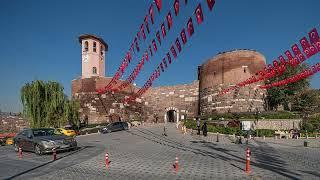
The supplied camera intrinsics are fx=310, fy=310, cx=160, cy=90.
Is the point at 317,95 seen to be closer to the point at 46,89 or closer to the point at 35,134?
the point at 46,89

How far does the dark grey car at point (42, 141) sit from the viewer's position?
15680mm

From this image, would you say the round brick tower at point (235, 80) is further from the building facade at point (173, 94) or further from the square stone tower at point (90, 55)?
the square stone tower at point (90, 55)

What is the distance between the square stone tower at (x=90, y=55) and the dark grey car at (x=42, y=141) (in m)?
33.4

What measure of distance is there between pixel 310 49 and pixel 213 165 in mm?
10248

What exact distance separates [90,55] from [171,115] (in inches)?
712

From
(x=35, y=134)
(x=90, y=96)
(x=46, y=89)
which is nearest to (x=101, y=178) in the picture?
(x=35, y=134)

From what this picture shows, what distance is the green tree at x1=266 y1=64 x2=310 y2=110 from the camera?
43969mm

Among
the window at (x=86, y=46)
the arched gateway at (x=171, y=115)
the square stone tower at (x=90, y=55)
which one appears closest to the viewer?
the square stone tower at (x=90, y=55)

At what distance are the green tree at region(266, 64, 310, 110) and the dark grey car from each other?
113ft

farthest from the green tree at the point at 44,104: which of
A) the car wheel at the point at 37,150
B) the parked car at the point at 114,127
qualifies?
the car wheel at the point at 37,150

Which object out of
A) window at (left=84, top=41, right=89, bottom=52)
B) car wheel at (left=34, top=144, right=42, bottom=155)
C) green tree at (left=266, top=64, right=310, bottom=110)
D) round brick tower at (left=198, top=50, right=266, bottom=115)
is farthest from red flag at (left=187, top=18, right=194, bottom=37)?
window at (left=84, top=41, right=89, bottom=52)

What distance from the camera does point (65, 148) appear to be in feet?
53.0

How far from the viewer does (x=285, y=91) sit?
44.7 meters

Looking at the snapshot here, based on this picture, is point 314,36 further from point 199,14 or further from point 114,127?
point 114,127
